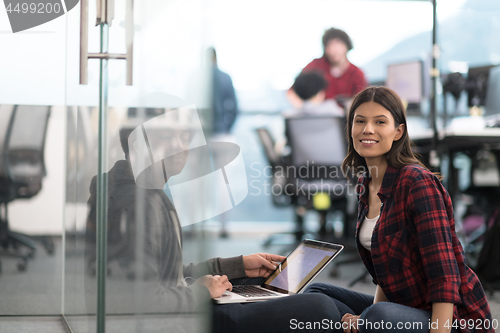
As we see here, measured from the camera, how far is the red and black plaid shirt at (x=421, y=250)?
3.39 ft

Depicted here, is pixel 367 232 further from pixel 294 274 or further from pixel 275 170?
pixel 275 170

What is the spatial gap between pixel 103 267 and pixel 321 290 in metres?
0.58

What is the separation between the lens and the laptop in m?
1.18

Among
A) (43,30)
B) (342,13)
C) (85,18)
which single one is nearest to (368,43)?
(342,13)

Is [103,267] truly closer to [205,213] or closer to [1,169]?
[205,213]

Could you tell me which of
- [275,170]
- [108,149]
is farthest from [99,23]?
[275,170]

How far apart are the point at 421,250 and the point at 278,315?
34 centimetres

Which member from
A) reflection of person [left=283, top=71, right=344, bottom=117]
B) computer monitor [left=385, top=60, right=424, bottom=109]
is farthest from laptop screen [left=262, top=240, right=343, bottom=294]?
computer monitor [left=385, top=60, right=424, bottom=109]

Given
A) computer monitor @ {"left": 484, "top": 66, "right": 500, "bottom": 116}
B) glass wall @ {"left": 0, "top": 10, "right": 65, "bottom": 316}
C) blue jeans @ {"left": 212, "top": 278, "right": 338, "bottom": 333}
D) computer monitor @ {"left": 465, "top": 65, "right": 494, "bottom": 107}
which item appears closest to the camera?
blue jeans @ {"left": 212, "top": 278, "right": 338, "bottom": 333}

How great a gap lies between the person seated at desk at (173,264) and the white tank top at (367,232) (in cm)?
23

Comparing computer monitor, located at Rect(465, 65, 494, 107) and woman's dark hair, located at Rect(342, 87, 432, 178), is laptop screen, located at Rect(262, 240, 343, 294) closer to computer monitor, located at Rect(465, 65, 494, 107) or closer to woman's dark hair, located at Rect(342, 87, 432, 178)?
woman's dark hair, located at Rect(342, 87, 432, 178)

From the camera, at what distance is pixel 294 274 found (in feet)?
4.12

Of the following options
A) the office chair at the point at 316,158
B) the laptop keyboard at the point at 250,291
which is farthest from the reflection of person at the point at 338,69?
the laptop keyboard at the point at 250,291

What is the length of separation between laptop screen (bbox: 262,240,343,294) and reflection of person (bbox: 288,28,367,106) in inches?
102
